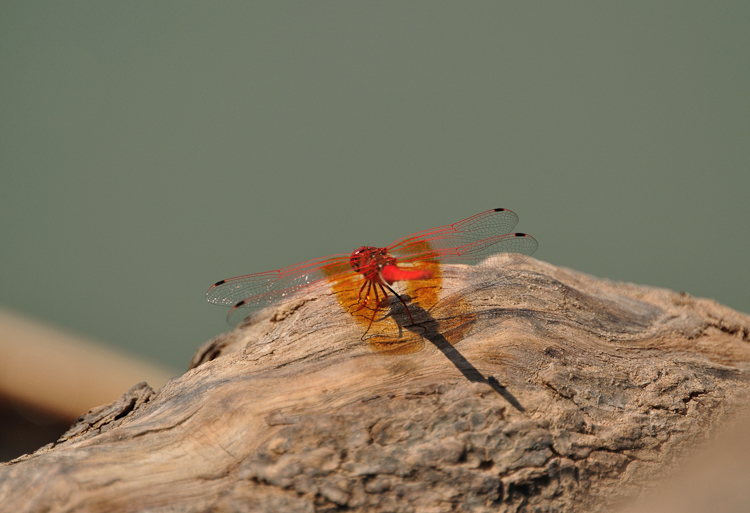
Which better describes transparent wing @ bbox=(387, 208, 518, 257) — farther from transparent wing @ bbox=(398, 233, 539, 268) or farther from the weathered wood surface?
the weathered wood surface

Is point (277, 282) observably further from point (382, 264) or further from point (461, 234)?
point (461, 234)

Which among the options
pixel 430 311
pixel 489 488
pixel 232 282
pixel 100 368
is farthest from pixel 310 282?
pixel 100 368

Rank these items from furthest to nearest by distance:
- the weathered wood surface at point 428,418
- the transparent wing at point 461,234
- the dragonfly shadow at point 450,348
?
1. the transparent wing at point 461,234
2. the dragonfly shadow at point 450,348
3. the weathered wood surface at point 428,418

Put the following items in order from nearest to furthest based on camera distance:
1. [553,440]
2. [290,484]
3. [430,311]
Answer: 1. [290,484]
2. [553,440]
3. [430,311]

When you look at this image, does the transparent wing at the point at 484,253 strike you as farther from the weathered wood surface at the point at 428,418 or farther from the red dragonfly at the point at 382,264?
the weathered wood surface at the point at 428,418

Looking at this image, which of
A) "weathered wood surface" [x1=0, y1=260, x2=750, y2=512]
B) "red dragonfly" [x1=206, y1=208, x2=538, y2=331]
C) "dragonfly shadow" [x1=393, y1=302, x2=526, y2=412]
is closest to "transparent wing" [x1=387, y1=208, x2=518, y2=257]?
"red dragonfly" [x1=206, y1=208, x2=538, y2=331]

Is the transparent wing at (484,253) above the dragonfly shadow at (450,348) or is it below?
above

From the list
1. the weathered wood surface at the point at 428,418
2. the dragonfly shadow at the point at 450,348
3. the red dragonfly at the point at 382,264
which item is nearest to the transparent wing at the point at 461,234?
the red dragonfly at the point at 382,264

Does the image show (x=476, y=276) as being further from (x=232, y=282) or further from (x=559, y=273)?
(x=232, y=282)
